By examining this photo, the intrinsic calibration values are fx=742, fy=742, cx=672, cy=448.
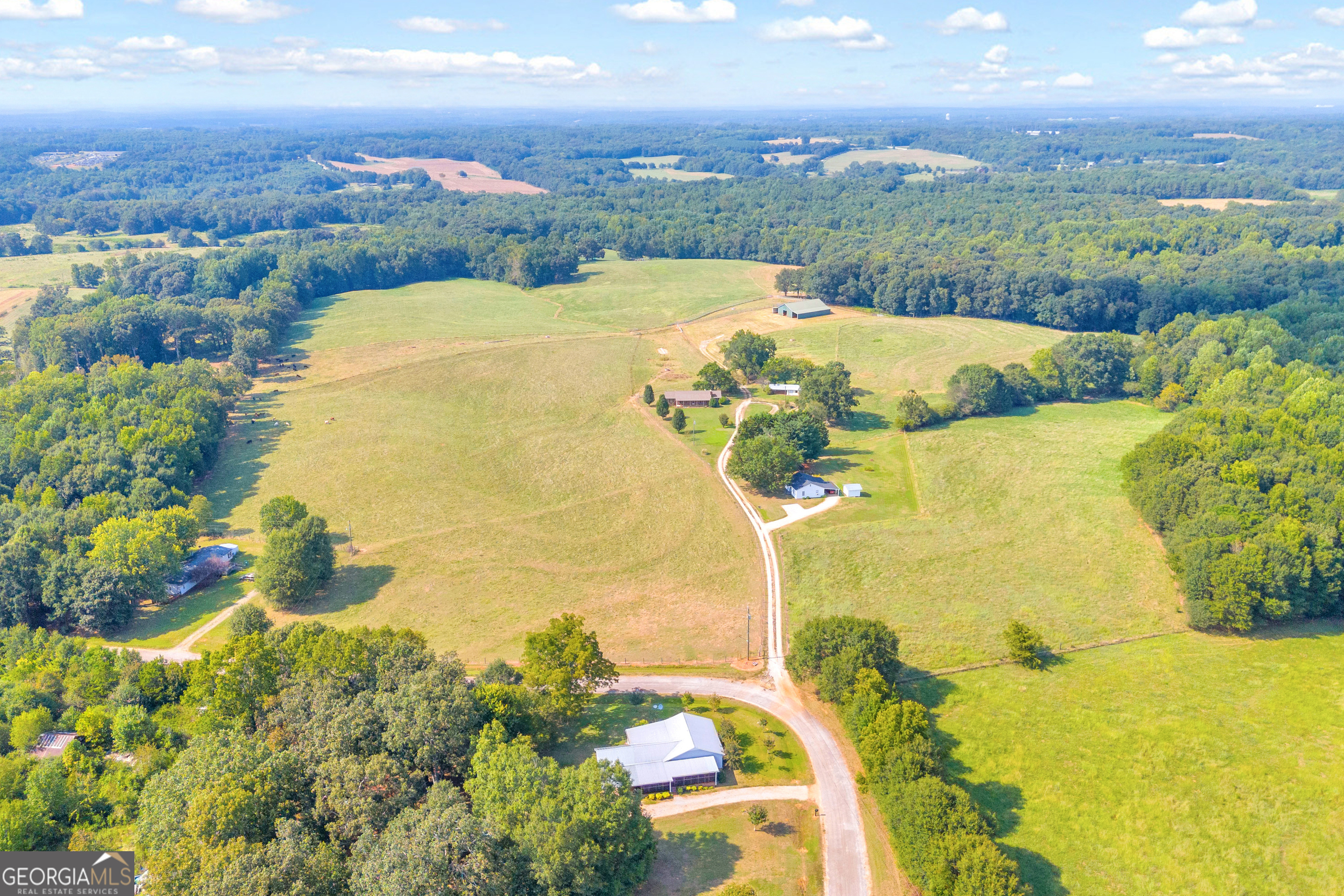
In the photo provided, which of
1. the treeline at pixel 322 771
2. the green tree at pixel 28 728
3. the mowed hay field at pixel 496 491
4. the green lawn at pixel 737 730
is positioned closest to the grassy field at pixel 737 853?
the green lawn at pixel 737 730

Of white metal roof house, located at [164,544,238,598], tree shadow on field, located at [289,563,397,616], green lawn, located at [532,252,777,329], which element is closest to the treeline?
tree shadow on field, located at [289,563,397,616]

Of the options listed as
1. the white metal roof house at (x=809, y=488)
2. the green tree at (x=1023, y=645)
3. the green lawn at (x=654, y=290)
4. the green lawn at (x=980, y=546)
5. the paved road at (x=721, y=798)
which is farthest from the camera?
the green lawn at (x=654, y=290)

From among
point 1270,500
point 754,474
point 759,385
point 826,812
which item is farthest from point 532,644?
point 759,385

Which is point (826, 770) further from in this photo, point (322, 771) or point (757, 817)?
point (322, 771)

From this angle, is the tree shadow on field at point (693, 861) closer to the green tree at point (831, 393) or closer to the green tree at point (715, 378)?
the green tree at point (831, 393)

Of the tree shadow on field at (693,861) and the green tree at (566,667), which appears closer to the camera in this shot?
the tree shadow on field at (693,861)

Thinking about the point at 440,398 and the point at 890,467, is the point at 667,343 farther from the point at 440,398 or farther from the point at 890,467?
the point at 890,467
